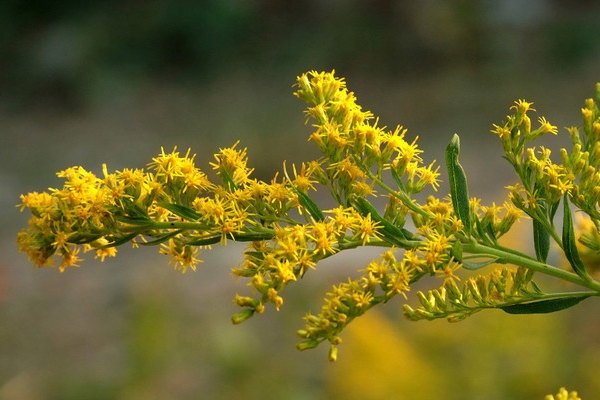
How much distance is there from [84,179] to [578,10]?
1456cm

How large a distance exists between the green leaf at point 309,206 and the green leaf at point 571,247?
48cm

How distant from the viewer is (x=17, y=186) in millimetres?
12828

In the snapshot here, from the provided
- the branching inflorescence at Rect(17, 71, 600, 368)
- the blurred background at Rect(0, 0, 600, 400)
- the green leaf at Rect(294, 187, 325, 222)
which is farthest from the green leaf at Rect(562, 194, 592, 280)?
the blurred background at Rect(0, 0, 600, 400)

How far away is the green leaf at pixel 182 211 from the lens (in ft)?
5.90

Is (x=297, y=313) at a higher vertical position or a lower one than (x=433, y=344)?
higher

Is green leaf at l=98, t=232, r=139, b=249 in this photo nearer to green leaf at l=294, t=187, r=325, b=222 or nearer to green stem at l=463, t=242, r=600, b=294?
green leaf at l=294, t=187, r=325, b=222

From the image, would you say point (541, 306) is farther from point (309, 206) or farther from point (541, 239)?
point (309, 206)

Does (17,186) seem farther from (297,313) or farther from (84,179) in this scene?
(84,179)

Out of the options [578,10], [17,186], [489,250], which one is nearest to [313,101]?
[489,250]

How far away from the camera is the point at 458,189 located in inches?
70.0

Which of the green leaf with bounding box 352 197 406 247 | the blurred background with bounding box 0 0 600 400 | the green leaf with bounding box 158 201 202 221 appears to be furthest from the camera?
the blurred background with bounding box 0 0 600 400

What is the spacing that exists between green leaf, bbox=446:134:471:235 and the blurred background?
4.57 m

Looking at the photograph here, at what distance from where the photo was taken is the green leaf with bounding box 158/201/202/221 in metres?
1.80

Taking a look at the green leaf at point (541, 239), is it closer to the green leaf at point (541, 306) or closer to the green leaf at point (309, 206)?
the green leaf at point (541, 306)
